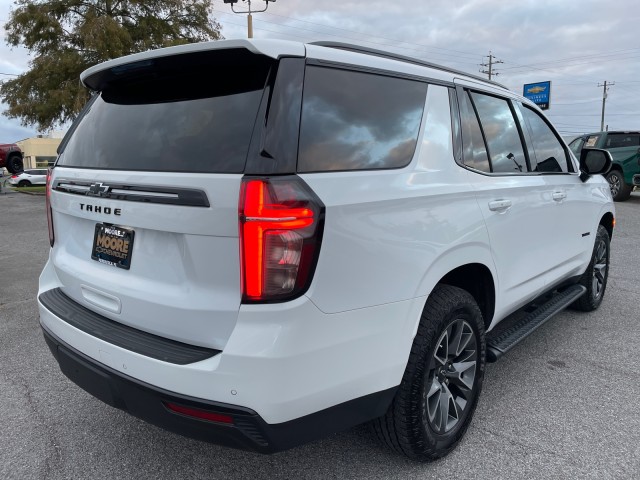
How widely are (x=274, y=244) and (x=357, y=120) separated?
26.5 inches

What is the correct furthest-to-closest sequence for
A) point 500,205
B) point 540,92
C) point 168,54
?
point 540,92 < point 500,205 < point 168,54

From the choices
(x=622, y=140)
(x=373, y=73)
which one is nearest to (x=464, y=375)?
(x=373, y=73)

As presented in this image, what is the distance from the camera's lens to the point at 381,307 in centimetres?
194

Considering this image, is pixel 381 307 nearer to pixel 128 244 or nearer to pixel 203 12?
pixel 128 244

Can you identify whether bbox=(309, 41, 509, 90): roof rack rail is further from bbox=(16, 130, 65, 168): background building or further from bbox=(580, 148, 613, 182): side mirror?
bbox=(16, 130, 65, 168): background building

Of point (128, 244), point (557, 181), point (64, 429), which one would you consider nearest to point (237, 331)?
Answer: point (128, 244)

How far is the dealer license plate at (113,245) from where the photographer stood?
6.70 feet

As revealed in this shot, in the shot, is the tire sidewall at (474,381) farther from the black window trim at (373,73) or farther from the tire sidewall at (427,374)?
the black window trim at (373,73)

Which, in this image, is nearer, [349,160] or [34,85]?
[349,160]

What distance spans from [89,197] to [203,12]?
77.8ft

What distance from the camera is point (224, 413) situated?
1.73 metres

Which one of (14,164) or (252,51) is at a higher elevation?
(252,51)

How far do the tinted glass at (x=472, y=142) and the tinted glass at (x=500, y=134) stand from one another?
8cm

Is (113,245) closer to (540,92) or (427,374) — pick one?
(427,374)
